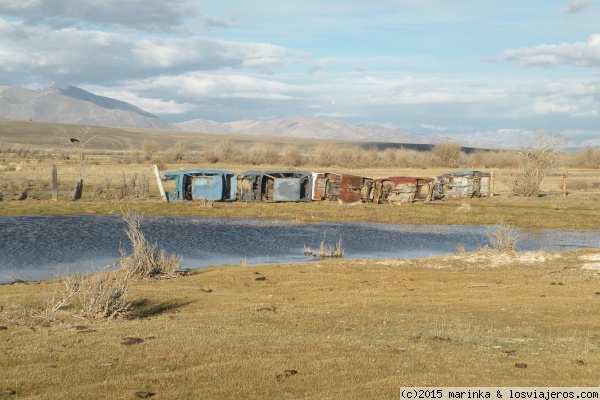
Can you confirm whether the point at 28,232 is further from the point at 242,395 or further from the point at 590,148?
the point at 590,148

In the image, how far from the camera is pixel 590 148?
322ft

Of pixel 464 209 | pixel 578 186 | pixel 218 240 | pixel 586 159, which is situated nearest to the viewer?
pixel 218 240

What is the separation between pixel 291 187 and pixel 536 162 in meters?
17.1

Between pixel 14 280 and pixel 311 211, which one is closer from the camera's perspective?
pixel 14 280

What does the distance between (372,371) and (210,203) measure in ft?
101

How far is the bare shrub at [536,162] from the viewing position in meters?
46.4

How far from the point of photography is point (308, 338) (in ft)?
34.7

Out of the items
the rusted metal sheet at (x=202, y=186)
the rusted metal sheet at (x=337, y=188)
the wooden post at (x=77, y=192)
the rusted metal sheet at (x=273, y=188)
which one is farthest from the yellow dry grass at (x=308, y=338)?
the rusted metal sheet at (x=337, y=188)

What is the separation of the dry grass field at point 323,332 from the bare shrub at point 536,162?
25.5 m

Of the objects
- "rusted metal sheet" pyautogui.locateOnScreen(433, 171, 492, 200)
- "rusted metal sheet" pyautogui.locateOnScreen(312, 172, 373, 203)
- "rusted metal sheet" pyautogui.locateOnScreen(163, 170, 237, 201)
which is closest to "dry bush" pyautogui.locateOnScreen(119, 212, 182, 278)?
"rusted metal sheet" pyautogui.locateOnScreen(163, 170, 237, 201)

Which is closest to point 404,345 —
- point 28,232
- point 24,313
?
point 24,313

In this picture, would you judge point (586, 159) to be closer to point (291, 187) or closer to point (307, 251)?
point (291, 187)

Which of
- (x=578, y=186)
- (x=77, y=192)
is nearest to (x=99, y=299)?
(x=77, y=192)

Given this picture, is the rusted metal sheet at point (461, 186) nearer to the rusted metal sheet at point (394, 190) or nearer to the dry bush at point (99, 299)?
the rusted metal sheet at point (394, 190)
